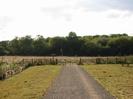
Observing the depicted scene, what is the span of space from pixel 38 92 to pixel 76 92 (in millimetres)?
2644

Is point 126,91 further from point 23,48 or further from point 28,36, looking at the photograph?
point 28,36

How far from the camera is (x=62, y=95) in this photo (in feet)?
76.2

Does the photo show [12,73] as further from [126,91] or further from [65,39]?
[65,39]

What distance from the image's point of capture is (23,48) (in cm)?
14300

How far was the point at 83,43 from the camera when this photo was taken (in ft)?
462

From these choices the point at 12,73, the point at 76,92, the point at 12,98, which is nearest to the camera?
the point at 12,98

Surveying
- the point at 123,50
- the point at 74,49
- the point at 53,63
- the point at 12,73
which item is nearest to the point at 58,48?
the point at 74,49

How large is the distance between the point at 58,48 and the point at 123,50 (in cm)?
2588

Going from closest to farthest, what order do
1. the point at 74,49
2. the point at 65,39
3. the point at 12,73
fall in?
the point at 12,73
the point at 74,49
the point at 65,39

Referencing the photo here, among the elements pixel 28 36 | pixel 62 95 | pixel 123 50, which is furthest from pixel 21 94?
pixel 28 36

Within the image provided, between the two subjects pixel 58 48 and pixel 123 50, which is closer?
pixel 123 50

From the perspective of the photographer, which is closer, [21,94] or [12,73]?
[21,94]

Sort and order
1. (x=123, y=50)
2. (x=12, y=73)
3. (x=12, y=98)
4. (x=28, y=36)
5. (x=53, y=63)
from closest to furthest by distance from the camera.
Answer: (x=12, y=98)
(x=12, y=73)
(x=53, y=63)
(x=123, y=50)
(x=28, y=36)

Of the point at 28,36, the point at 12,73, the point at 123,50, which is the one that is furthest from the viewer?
the point at 28,36
